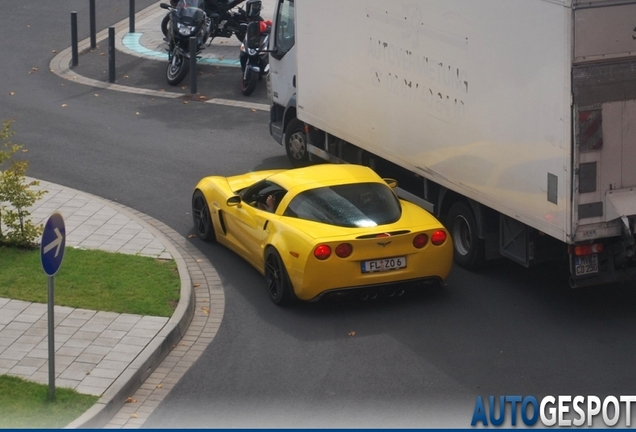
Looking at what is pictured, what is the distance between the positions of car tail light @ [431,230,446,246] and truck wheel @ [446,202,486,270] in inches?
37.3

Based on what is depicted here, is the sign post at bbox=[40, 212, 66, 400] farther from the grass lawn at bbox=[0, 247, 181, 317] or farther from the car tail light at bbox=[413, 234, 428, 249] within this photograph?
the car tail light at bbox=[413, 234, 428, 249]

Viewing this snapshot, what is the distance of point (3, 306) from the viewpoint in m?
11.1

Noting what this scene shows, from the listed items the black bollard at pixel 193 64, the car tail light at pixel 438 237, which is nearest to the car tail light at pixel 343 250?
the car tail light at pixel 438 237

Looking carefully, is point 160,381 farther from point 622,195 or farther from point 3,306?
point 622,195

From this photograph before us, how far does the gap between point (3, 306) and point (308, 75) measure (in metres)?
6.35

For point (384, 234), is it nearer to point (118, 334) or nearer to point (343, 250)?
point (343, 250)

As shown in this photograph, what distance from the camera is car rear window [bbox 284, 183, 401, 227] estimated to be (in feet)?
37.2

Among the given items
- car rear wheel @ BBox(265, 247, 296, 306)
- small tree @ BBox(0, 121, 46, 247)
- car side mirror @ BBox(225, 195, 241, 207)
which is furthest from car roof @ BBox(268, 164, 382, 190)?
small tree @ BBox(0, 121, 46, 247)

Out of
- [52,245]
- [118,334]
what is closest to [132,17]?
[118,334]

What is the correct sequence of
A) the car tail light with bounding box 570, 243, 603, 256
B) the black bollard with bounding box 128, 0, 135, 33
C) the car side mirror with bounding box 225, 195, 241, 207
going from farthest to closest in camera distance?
1. the black bollard with bounding box 128, 0, 135, 33
2. the car side mirror with bounding box 225, 195, 241, 207
3. the car tail light with bounding box 570, 243, 603, 256

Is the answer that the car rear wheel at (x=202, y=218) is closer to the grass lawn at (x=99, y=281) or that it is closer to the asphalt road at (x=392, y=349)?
the asphalt road at (x=392, y=349)

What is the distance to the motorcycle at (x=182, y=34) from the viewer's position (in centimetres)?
2281

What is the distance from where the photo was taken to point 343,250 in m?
10.9

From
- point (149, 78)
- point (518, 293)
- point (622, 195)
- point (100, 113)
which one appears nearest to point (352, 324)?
point (518, 293)
